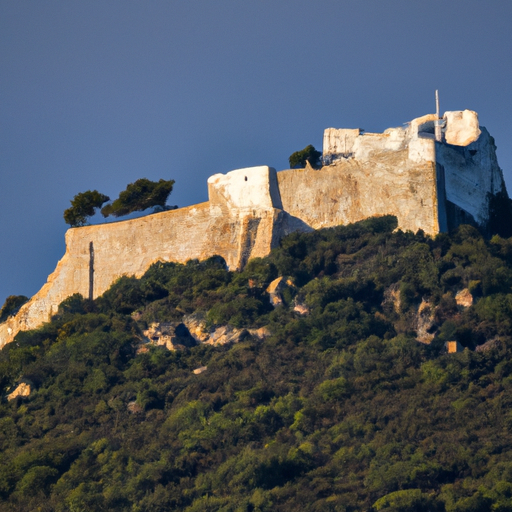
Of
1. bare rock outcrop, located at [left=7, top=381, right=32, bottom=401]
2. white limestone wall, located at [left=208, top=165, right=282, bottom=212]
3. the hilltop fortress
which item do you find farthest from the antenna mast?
bare rock outcrop, located at [left=7, top=381, right=32, bottom=401]

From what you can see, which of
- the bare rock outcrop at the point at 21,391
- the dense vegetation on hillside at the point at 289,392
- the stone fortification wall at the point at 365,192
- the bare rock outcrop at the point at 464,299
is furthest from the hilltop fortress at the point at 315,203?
the bare rock outcrop at the point at 21,391

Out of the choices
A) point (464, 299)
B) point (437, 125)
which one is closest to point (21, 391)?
point (464, 299)

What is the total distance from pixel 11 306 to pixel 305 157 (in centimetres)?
1059

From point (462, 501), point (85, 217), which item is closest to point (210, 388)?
point (462, 501)

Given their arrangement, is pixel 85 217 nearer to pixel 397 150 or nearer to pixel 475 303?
pixel 397 150

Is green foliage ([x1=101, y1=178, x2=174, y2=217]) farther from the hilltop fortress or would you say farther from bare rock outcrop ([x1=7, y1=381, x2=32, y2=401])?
bare rock outcrop ([x1=7, y1=381, x2=32, y2=401])

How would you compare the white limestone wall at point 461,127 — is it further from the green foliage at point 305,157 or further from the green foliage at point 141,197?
the green foliage at point 141,197

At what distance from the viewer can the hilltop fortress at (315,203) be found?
133ft

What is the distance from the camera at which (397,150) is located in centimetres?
4100

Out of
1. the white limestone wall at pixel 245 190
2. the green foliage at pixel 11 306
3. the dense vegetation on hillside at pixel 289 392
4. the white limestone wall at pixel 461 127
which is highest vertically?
the white limestone wall at pixel 461 127

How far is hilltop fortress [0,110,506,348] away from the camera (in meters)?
40.4

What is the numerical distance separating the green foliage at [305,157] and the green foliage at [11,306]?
384 inches

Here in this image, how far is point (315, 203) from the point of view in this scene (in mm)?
41750

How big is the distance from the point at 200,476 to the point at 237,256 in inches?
419
